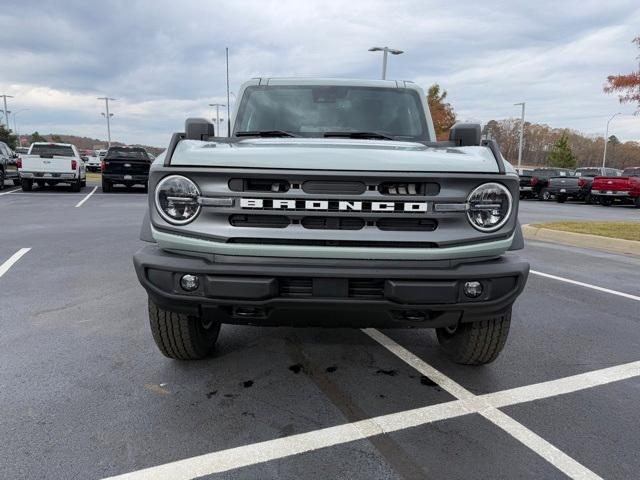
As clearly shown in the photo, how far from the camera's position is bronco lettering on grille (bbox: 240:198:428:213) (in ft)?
8.27

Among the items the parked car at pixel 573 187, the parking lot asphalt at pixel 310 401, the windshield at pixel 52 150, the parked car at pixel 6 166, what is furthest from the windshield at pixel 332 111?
the parked car at pixel 573 187

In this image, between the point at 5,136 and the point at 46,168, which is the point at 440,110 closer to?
the point at 46,168

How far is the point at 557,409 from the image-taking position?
2.90 m

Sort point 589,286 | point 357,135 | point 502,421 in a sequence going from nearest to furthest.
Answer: point 502,421 → point 357,135 → point 589,286

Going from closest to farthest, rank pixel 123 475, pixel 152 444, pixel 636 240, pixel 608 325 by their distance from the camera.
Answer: pixel 123 475 < pixel 152 444 < pixel 608 325 < pixel 636 240

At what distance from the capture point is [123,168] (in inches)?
762

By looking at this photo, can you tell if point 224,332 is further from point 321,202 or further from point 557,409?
point 557,409

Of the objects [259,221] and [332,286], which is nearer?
[332,286]

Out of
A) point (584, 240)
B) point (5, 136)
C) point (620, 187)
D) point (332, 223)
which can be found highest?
point (5, 136)

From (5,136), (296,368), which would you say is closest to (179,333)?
(296,368)

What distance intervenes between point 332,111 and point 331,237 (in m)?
1.96

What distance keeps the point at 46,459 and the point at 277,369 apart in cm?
143

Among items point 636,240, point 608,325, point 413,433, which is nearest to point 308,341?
point 413,433

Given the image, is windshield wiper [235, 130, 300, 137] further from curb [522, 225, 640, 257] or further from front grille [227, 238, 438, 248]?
curb [522, 225, 640, 257]
